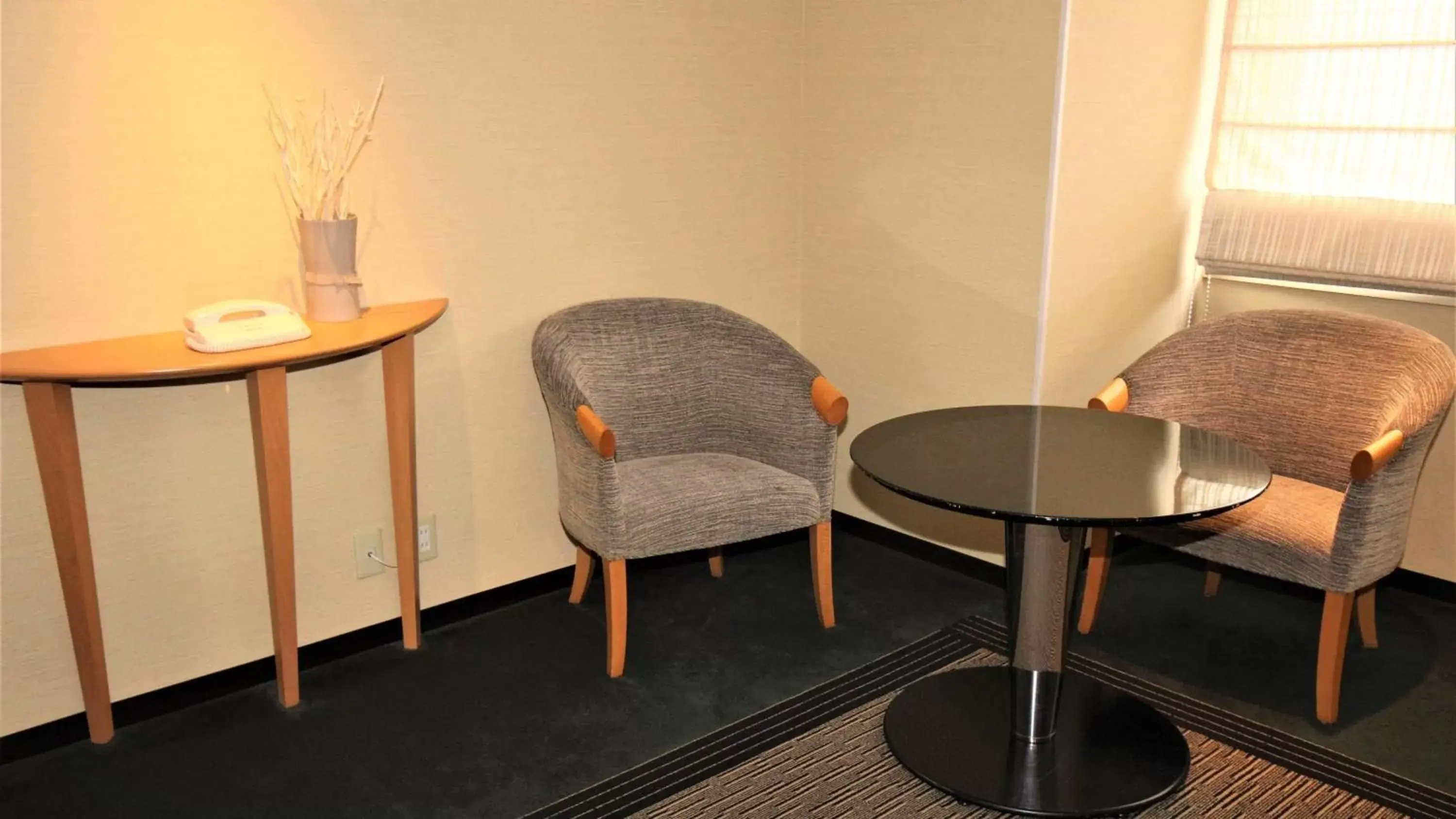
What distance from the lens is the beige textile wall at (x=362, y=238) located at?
2398mm

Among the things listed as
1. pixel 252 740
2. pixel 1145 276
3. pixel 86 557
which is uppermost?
pixel 1145 276

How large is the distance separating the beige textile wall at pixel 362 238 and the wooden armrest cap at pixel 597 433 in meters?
0.50

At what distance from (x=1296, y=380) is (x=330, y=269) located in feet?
7.95

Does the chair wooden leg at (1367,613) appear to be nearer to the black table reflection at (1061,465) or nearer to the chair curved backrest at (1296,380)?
the chair curved backrest at (1296,380)

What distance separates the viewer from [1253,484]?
2.24 meters

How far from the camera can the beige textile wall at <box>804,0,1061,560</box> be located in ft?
10.2

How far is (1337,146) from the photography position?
10.6 feet

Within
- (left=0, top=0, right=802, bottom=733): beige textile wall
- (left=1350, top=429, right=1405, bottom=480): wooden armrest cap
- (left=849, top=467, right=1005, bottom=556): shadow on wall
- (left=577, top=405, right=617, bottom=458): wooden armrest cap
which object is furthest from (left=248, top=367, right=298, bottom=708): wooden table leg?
(left=1350, top=429, right=1405, bottom=480): wooden armrest cap

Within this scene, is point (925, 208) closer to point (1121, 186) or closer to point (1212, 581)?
point (1121, 186)

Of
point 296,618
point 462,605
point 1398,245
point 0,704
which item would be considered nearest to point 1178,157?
point 1398,245

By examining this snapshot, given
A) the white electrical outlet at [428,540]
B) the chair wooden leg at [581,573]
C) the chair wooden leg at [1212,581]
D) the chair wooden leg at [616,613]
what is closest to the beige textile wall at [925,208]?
the chair wooden leg at [1212,581]

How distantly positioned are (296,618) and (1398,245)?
304cm

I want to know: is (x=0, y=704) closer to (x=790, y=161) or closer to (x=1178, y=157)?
(x=790, y=161)

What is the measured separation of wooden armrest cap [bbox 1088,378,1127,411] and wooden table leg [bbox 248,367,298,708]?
1916 mm
